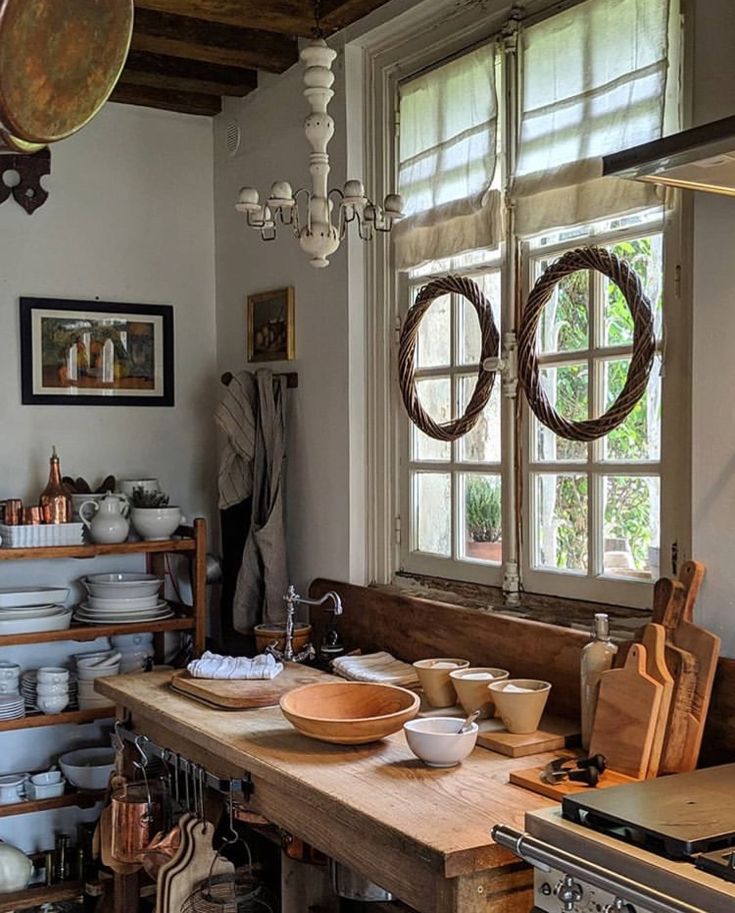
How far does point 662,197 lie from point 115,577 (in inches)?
86.1

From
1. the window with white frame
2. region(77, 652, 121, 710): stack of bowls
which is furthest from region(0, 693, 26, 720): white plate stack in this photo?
the window with white frame

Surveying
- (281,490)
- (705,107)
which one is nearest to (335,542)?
(281,490)

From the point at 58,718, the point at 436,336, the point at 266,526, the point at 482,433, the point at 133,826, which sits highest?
the point at 436,336

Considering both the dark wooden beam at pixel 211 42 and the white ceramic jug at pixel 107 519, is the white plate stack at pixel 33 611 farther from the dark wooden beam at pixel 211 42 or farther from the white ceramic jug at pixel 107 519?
the dark wooden beam at pixel 211 42

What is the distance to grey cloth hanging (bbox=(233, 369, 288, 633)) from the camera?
3.46m

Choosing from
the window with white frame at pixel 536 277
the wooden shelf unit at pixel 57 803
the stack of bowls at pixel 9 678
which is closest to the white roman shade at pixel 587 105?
the window with white frame at pixel 536 277

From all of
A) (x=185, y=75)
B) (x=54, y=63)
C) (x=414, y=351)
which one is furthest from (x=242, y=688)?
(x=185, y=75)

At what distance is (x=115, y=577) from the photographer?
3.63 meters

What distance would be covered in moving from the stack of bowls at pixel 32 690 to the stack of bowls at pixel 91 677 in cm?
7

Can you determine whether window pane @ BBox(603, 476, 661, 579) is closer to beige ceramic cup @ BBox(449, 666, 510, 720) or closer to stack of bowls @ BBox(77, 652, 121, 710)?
beige ceramic cup @ BBox(449, 666, 510, 720)

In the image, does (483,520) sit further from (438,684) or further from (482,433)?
(438,684)

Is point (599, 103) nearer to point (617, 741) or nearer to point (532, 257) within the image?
point (532, 257)

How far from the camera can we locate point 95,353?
3766mm

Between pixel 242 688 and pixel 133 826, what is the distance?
18.3 inches
